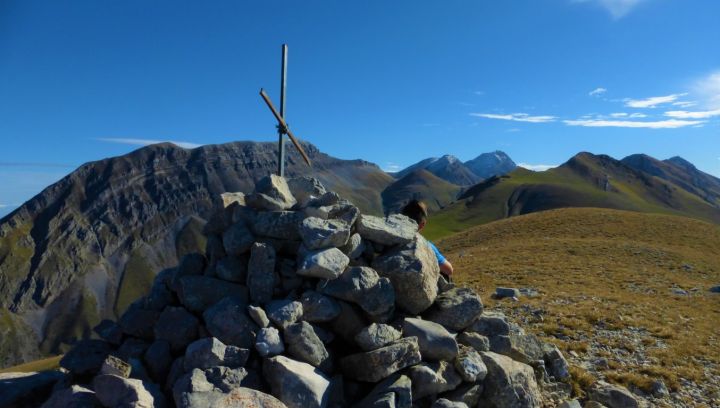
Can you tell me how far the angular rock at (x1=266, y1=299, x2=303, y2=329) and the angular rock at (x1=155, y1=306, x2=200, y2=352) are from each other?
162 centimetres

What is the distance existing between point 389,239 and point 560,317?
12.4 metres

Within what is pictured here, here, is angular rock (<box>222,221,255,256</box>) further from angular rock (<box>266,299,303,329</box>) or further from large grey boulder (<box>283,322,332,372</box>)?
large grey boulder (<box>283,322,332,372</box>)

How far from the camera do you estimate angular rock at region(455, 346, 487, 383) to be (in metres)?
8.93

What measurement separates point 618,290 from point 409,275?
2410cm

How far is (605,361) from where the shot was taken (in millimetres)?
14117

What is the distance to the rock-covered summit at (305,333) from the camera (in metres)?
7.79

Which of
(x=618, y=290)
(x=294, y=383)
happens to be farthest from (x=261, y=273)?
(x=618, y=290)

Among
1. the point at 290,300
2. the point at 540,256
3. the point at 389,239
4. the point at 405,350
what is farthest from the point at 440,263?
the point at 540,256

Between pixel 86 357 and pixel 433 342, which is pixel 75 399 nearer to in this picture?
pixel 86 357

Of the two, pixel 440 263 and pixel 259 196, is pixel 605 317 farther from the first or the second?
pixel 259 196

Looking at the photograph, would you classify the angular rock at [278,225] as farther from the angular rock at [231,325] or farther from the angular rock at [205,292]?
the angular rock at [231,325]

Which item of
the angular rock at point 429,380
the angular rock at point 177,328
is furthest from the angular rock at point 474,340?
the angular rock at point 177,328

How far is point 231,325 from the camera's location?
850 centimetres

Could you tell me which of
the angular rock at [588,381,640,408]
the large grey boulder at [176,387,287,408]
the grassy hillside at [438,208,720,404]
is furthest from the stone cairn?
the grassy hillside at [438,208,720,404]
